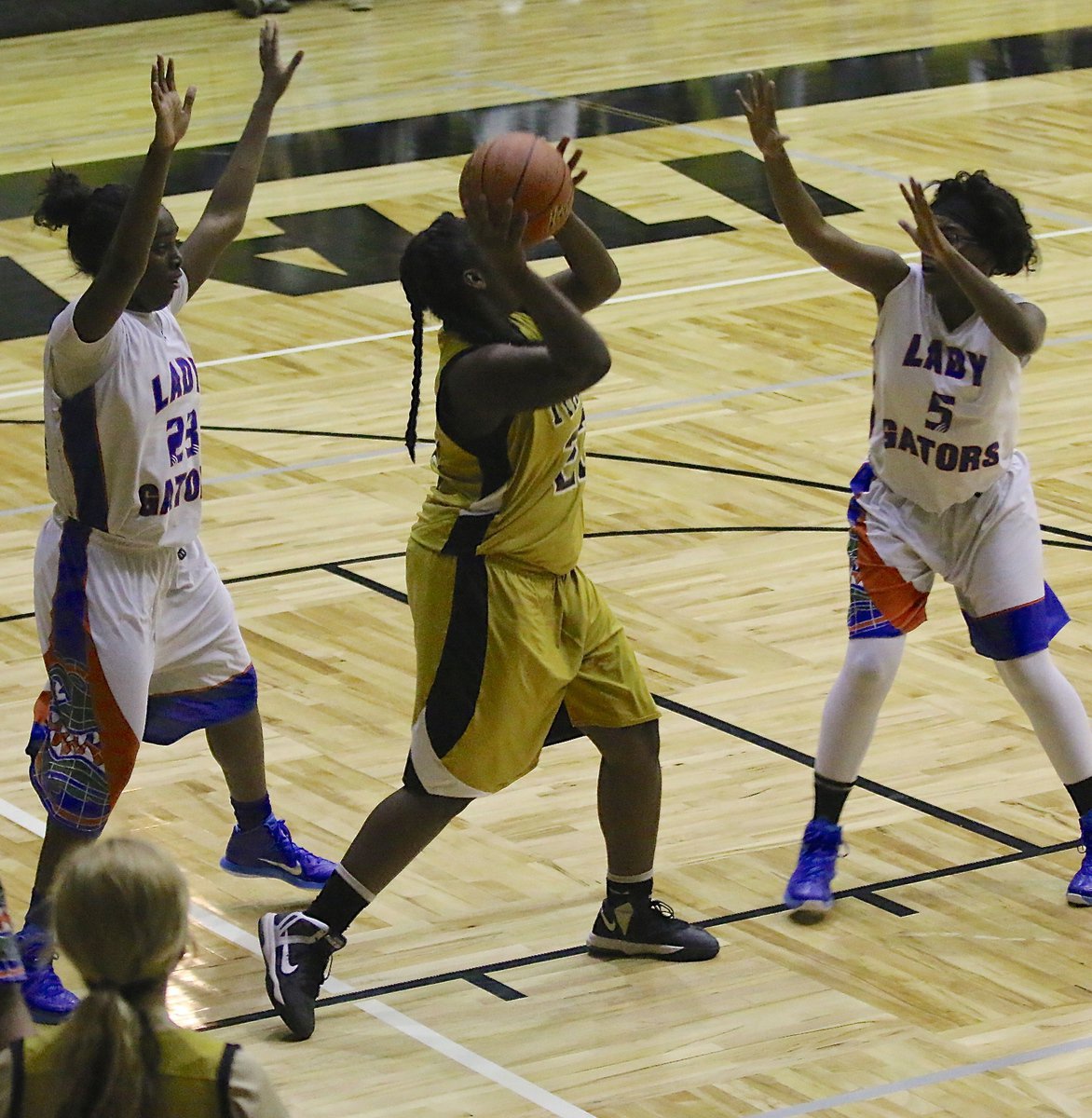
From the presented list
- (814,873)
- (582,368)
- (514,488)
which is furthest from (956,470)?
(582,368)

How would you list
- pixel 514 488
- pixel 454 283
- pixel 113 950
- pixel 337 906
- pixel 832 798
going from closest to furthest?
pixel 113 950 < pixel 454 283 < pixel 514 488 < pixel 337 906 < pixel 832 798

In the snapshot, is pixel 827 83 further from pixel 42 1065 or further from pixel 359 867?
pixel 42 1065

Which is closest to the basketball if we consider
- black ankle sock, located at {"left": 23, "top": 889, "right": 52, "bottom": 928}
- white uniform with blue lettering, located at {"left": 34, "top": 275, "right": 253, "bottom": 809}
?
white uniform with blue lettering, located at {"left": 34, "top": 275, "right": 253, "bottom": 809}

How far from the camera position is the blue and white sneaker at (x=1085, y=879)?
4.45 m

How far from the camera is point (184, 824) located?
5.03 metres

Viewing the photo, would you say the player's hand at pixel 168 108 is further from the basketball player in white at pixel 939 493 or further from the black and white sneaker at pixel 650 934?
the black and white sneaker at pixel 650 934

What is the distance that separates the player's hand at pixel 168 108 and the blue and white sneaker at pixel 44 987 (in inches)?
56.4

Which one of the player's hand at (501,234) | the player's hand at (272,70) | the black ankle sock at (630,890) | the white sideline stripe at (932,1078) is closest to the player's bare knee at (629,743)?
the black ankle sock at (630,890)

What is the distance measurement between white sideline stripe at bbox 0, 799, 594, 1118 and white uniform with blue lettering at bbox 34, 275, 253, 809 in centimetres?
47

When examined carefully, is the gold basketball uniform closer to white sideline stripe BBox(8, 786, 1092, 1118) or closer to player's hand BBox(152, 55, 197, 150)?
white sideline stripe BBox(8, 786, 1092, 1118)

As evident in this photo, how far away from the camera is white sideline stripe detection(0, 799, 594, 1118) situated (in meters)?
3.74

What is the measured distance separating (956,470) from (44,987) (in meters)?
1.95

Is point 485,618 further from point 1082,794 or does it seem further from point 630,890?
point 1082,794

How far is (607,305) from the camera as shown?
9430 mm
